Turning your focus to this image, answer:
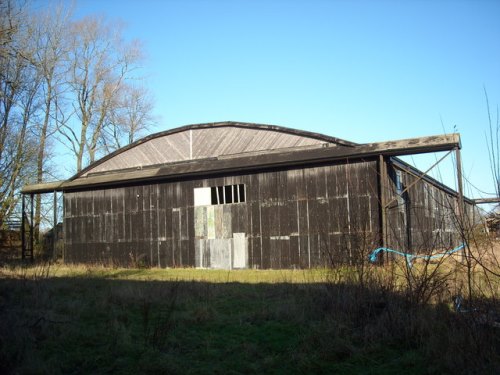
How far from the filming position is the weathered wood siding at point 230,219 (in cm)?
1497

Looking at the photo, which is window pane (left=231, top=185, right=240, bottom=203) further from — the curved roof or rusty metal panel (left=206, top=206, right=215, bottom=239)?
the curved roof

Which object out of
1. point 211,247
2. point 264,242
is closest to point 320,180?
point 264,242

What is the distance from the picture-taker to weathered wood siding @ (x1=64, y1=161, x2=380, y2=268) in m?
15.0

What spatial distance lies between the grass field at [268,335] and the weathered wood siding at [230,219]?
611 centimetres

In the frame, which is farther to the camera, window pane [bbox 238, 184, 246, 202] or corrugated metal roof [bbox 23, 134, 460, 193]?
window pane [bbox 238, 184, 246, 202]

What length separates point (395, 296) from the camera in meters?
6.42

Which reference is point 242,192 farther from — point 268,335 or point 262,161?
point 268,335

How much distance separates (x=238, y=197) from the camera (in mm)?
17094

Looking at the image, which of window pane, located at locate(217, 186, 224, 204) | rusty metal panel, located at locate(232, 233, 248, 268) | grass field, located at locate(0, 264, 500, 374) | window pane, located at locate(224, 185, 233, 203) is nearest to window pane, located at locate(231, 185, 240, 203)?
window pane, located at locate(224, 185, 233, 203)

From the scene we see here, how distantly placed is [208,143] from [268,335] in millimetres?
13369

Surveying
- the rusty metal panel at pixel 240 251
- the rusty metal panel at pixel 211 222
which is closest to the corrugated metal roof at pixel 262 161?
the rusty metal panel at pixel 211 222

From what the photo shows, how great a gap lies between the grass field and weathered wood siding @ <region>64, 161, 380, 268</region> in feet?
20.0

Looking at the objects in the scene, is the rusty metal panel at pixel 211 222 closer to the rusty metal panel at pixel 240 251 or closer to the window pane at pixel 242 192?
the rusty metal panel at pixel 240 251

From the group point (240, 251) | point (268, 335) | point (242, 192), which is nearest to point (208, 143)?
point (242, 192)
